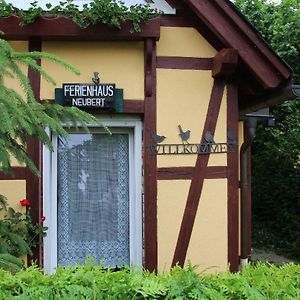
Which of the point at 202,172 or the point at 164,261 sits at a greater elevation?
the point at 202,172

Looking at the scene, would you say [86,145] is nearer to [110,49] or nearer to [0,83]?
[110,49]

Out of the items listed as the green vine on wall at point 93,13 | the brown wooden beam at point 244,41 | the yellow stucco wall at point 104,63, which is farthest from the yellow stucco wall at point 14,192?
the brown wooden beam at point 244,41

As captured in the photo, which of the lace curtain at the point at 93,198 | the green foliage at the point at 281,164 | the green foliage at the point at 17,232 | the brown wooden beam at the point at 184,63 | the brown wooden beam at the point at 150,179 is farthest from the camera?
the green foliage at the point at 281,164

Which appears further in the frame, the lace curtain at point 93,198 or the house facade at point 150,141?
the lace curtain at point 93,198

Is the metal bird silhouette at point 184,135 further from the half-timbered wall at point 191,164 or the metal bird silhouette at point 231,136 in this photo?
the metal bird silhouette at point 231,136

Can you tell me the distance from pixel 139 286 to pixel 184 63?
11.7 feet

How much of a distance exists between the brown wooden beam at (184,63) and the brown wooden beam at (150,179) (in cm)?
13

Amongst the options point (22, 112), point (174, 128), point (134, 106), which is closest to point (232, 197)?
point (174, 128)

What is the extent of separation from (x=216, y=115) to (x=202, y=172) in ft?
2.12

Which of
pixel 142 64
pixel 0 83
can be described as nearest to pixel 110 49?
pixel 142 64

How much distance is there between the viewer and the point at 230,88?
5684 millimetres

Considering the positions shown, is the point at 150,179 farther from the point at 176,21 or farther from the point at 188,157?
the point at 176,21

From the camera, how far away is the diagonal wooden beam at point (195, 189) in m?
5.52

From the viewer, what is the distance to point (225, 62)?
5.30m
